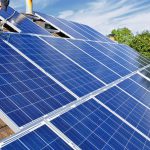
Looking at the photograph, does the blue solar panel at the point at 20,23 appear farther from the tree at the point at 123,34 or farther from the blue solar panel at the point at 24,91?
the tree at the point at 123,34

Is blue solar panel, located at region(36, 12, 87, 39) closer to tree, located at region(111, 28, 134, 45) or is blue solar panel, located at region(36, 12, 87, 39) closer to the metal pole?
the metal pole

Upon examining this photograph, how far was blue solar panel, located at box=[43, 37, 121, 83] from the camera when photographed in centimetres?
1403

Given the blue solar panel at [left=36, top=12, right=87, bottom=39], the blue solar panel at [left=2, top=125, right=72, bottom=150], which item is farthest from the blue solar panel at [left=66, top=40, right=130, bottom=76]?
the blue solar panel at [left=2, top=125, right=72, bottom=150]

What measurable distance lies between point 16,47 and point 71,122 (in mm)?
3724

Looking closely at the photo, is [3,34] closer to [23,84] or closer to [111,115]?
[23,84]

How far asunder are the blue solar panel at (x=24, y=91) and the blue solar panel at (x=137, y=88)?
438 centimetres

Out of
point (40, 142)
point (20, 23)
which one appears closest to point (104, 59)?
point (20, 23)

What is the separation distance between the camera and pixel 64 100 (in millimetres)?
9805

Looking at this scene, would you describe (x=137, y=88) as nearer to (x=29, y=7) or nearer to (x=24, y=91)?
(x=24, y=91)

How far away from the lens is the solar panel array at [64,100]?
7862mm

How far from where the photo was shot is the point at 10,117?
7.56 metres

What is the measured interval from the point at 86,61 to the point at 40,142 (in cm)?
787

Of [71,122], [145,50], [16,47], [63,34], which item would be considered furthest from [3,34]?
[145,50]

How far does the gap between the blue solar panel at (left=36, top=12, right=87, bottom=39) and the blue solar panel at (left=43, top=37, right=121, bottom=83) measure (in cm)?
436
